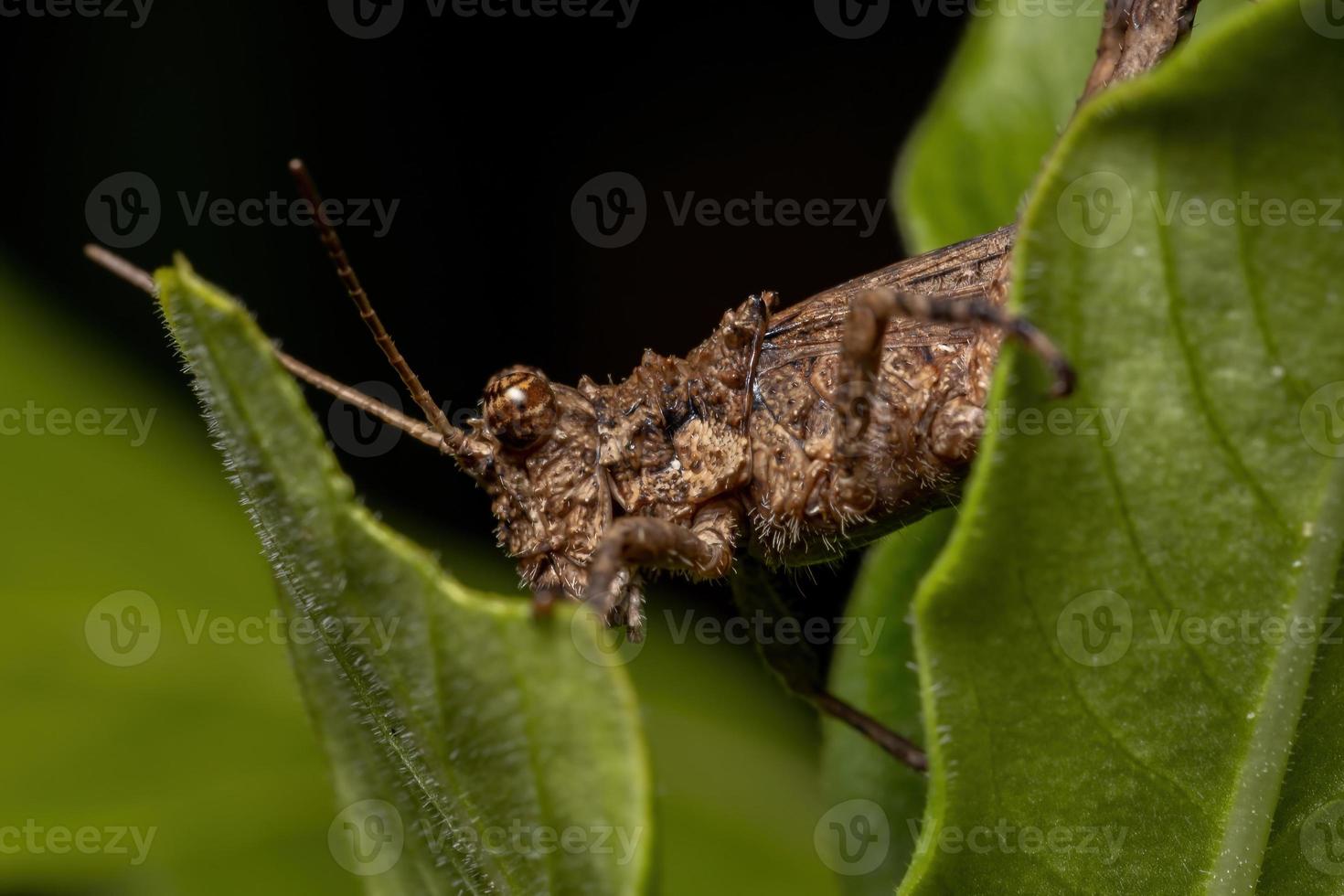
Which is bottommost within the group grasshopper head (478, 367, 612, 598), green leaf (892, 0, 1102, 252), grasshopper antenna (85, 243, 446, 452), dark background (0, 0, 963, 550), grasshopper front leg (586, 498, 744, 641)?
grasshopper front leg (586, 498, 744, 641)

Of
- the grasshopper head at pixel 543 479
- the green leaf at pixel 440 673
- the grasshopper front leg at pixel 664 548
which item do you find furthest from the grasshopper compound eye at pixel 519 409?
the green leaf at pixel 440 673

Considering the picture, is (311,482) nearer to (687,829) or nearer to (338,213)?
(687,829)

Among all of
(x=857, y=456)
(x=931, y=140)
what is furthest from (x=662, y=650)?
(x=931, y=140)

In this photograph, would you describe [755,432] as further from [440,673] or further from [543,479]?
[440,673]

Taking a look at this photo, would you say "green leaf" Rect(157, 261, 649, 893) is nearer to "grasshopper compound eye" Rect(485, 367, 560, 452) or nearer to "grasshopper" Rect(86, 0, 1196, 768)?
"grasshopper" Rect(86, 0, 1196, 768)

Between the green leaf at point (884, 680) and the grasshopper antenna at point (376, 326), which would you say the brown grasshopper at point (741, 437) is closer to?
the grasshopper antenna at point (376, 326)

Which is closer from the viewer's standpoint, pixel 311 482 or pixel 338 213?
pixel 311 482

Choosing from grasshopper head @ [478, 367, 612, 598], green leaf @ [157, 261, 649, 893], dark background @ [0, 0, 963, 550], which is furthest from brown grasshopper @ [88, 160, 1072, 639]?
dark background @ [0, 0, 963, 550]
